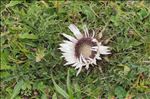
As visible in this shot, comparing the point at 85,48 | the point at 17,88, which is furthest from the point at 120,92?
the point at 17,88

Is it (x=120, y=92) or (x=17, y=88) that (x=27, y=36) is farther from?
(x=120, y=92)

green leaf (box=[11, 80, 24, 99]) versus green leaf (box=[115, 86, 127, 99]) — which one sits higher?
green leaf (box=[11, 80, 24, 99])

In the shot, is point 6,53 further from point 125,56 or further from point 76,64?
point 125,56

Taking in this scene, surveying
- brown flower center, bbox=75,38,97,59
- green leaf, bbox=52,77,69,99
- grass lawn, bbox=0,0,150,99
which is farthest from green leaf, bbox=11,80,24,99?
brown flower center, bbox=75,38,97,59

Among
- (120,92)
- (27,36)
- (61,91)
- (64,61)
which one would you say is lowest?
(120,92)

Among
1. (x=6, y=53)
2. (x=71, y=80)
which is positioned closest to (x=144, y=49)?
(x=71, y=80)

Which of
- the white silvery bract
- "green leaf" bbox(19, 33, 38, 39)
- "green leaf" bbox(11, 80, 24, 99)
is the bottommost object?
"green leaf" bbox(11, 80, 24, 99)

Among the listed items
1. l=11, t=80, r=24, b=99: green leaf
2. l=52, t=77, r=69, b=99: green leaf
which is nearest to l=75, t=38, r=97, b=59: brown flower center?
l=52, t=77, r=69, b=99: green leaf

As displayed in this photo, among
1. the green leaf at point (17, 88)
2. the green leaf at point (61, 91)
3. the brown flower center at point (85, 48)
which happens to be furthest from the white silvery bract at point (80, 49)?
the green leaf at point (17, 88)

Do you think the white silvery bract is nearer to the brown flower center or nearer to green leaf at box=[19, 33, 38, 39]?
the brown flower center
